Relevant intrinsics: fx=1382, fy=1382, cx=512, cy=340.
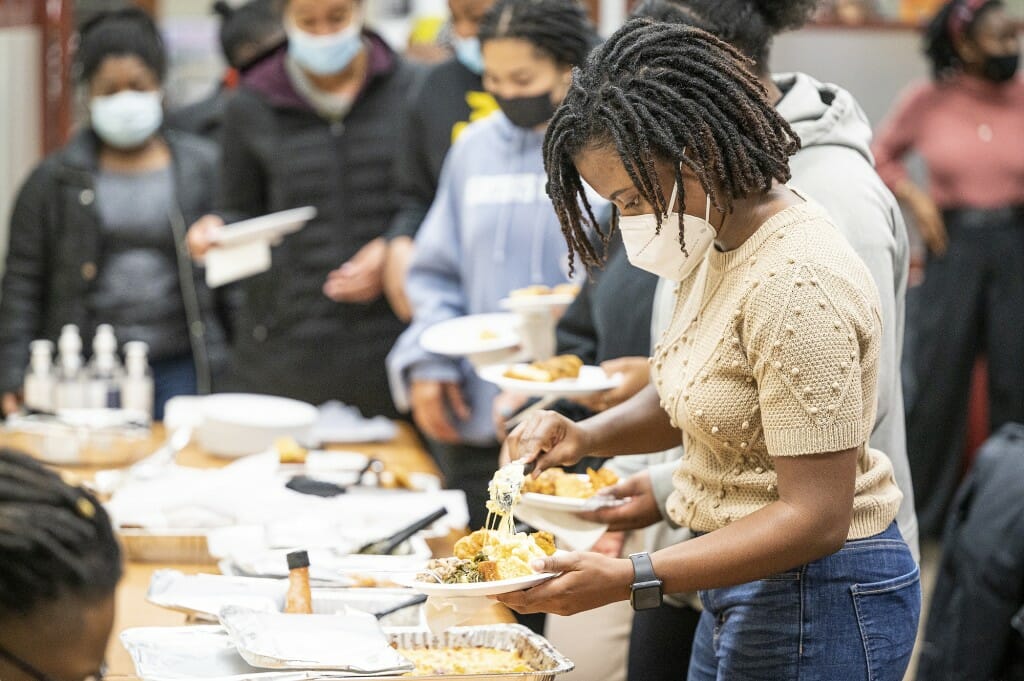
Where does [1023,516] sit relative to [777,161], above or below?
below

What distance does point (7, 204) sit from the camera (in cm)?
543

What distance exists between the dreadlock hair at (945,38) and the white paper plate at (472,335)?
9.54 ft

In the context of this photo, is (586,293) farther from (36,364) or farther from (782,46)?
(782,46)

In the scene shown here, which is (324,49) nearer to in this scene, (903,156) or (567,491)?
(567,491)

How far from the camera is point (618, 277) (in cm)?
245

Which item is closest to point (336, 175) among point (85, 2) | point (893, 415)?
point (893, 415)

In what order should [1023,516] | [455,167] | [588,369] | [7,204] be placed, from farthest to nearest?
[7,204]
[455,167]
[1023,516]
[588,369]

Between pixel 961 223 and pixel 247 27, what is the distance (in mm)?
2764

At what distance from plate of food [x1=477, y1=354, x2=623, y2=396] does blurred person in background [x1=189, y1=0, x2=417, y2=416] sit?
1396 mm

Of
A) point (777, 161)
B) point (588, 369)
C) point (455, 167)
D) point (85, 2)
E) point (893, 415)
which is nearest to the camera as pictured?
point (777, 161)

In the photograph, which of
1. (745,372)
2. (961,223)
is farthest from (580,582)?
(961,223)

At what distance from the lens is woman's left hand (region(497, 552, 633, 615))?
1.58 metres

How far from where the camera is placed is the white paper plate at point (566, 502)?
2045mm

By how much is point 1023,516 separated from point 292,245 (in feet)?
6.56
